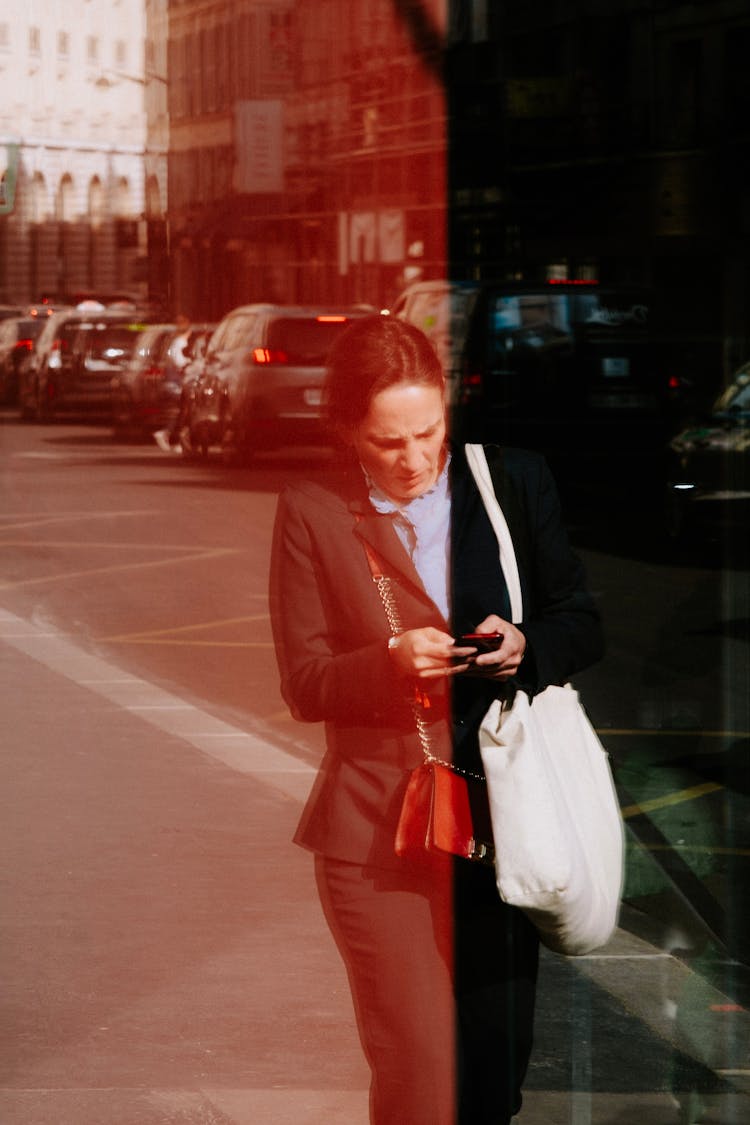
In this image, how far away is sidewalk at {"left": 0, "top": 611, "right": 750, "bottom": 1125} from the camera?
180 inches

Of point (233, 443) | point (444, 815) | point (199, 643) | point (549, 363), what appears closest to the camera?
point (444, 815)

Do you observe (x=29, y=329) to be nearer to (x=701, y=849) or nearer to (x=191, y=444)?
(x=191, y=444)

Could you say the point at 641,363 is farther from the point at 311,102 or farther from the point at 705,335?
the point at 311,102

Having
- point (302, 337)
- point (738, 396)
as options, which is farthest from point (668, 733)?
point (302, 337)

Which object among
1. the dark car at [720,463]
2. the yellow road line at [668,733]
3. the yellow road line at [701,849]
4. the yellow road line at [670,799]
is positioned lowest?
the yellow road line at [668,733]

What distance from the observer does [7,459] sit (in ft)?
90.6

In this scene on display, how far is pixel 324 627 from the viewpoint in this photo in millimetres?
3465

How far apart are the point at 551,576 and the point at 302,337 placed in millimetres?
21599

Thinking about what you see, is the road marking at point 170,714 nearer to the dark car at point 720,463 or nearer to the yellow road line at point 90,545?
the yellow road line at point 90,545

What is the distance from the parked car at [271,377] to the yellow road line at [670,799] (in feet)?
53.9

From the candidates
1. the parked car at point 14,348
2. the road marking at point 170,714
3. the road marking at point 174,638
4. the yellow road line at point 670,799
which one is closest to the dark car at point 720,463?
the road marking at point 174,638

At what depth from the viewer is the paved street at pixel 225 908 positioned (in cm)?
467

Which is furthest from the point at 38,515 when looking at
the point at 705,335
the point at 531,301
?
the point at 705,335

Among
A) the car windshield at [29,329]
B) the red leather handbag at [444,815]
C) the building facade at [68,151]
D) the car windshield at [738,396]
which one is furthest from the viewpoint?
the building facade at [68,151]
